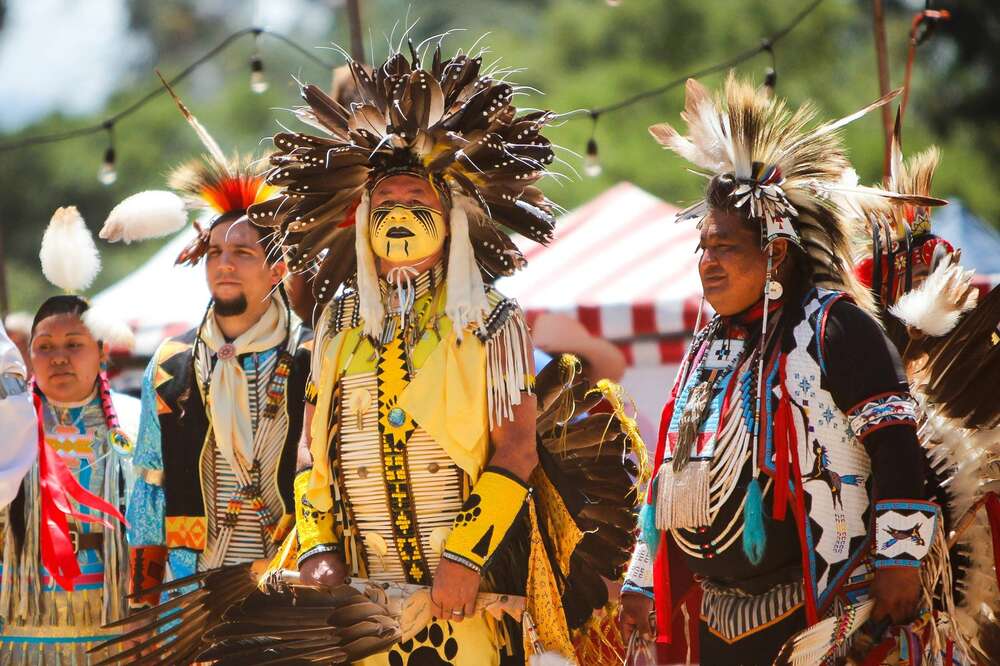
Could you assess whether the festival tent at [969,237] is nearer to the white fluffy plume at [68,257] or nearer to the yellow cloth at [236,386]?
the yellow cloth at [236,386]

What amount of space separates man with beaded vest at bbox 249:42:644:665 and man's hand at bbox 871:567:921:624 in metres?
0.88

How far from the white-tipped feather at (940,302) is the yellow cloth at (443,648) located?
4.80 ft

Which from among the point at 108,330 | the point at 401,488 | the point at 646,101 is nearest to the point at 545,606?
the point at 401,488

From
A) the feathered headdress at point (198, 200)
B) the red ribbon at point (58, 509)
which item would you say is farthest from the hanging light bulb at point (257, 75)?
the red ribbon at point (58, 509)

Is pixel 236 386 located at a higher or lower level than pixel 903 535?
higher

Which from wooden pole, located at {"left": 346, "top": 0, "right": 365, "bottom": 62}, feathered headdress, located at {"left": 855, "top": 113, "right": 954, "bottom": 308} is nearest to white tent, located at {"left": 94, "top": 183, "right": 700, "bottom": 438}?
wooden pole, located at {"left": 346, "top": 0, "right": 365, "bottom": 62}

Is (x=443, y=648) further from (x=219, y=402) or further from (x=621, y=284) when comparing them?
(x=621, y=284)

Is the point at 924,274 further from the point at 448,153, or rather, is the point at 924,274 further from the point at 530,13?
the point at 530,13

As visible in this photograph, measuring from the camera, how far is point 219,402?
4684mm

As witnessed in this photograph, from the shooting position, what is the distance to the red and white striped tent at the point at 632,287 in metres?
7.65

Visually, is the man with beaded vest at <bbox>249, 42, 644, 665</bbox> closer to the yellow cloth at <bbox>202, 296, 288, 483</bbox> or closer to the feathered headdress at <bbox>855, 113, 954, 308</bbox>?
the yellow cloth at <bbox>202, 296, 288, 483</bbox>

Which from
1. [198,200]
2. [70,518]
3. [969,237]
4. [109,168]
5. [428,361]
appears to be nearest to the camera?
[428,361]

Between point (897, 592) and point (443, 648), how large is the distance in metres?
1.19

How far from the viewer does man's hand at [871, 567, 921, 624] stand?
11.3 ft
